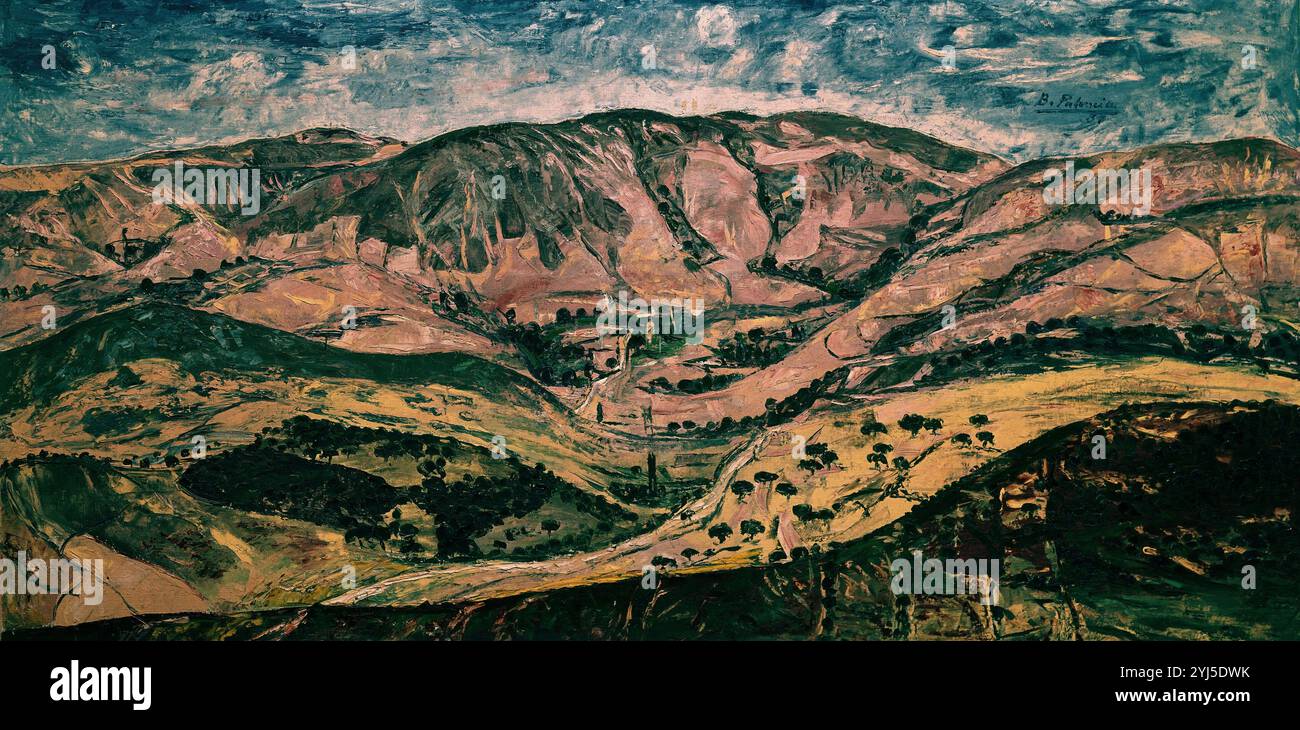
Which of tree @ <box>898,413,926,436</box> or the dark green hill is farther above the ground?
the dark green hill

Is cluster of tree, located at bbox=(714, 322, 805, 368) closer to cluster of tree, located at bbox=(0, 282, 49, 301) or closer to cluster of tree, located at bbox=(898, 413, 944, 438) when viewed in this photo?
cluster of tree, located at bbox=(898, 413, 944, 438)

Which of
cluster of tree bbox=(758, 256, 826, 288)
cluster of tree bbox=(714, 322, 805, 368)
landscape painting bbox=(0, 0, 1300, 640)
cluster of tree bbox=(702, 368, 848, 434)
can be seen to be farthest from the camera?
cluster of tree bbox=(758, 256, 826, 288)

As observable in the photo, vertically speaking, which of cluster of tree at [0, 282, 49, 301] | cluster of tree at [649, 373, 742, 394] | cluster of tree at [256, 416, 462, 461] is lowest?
cluster of tree at [256, 416, 462, 461]

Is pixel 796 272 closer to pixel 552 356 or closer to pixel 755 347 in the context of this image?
pixel 755 347

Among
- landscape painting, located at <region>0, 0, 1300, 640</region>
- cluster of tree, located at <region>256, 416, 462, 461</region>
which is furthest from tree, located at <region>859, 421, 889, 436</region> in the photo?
cluster of tree, located at <region>256, 416, 462, 461</region>

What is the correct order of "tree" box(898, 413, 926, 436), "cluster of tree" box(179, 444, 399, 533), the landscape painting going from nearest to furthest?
the landscape painting
"cluster of tree" box(179, 444, 399, 533)
"tree" box(898, 413, 926, 436)
